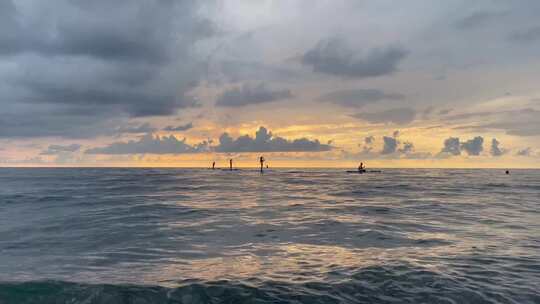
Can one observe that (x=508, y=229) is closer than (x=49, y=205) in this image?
Yes

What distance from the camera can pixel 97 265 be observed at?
14234mm

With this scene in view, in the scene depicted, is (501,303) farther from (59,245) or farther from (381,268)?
(59,245)

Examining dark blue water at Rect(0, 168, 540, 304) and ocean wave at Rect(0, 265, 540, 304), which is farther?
dark blue water at Rect(0, 168, 540, 304)

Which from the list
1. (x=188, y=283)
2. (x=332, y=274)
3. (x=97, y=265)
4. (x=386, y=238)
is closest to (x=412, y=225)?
(x=386, y=238)

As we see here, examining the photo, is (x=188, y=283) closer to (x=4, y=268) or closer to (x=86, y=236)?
(x=4, y=268)

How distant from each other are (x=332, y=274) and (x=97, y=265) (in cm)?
973

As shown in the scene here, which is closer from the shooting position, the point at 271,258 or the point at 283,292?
the point at 283,292

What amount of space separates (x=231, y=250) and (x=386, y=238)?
29.4 feet

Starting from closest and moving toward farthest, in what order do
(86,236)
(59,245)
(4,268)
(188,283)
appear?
1. (188,283)
2. (4,268)
3. (59,245)
4. (86,236)

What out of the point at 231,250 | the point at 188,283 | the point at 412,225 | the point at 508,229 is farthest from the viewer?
the point at 412,225

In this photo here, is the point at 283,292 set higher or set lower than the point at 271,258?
higher

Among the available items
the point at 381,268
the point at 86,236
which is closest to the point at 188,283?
the point at 381,268

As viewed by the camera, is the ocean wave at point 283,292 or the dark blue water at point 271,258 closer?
the ocean wave at point 283,292

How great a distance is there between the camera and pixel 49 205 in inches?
1460
